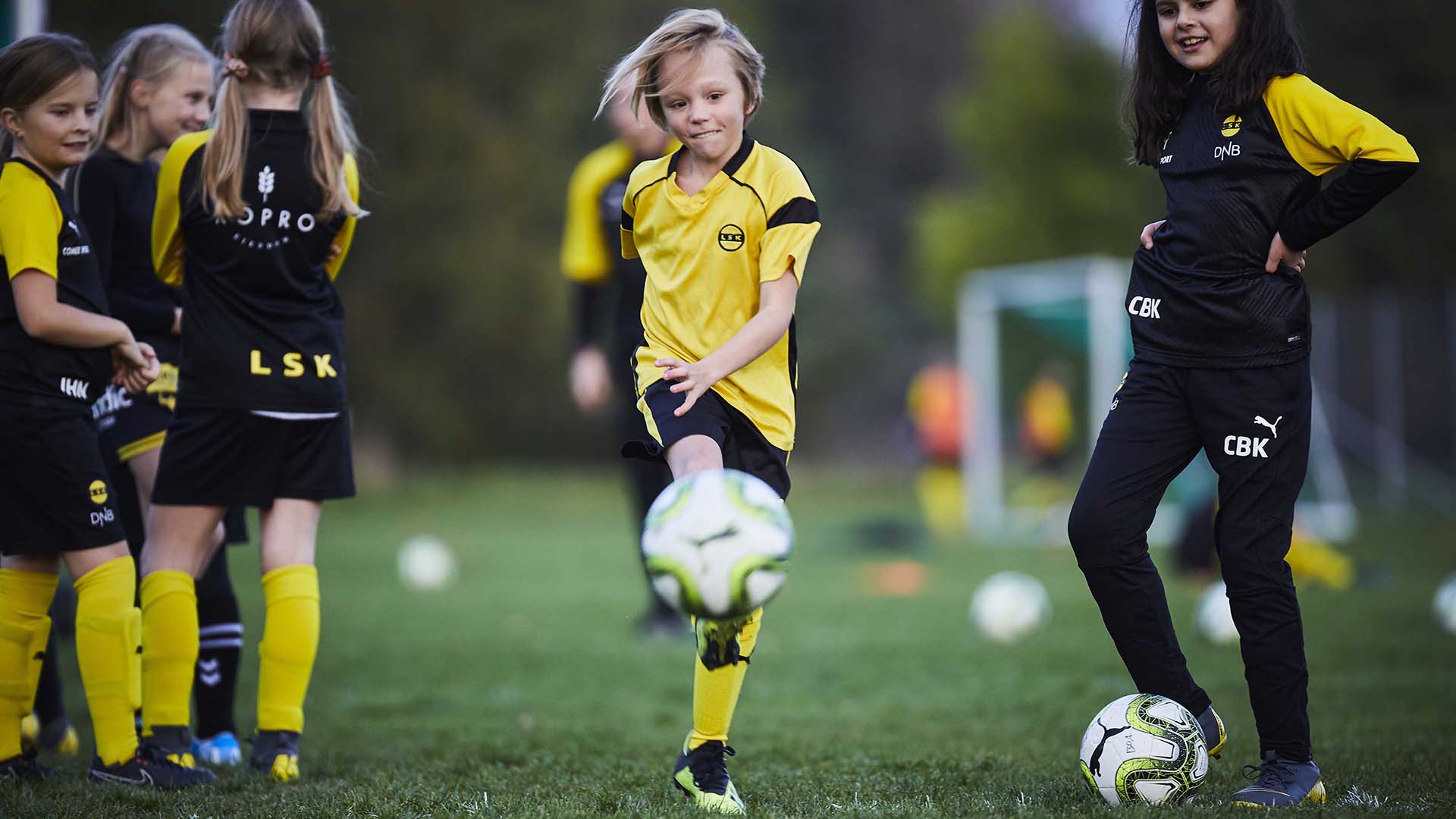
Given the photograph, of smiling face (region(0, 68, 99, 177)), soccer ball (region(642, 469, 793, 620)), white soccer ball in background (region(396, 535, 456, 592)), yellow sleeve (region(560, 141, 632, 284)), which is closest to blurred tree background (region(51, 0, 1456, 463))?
white soccer ball in background (region(396, 535, 456, 592))

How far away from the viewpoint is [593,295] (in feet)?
24.6

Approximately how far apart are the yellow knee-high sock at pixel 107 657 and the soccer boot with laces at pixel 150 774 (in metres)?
0.03

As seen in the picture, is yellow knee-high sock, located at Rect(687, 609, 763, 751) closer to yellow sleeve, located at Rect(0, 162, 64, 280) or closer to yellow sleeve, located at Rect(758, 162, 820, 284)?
yellow sleeve, located at Rect(758, 162, 820, 284)

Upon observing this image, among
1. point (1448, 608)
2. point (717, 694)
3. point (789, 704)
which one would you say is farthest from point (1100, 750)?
point (1448, 608)

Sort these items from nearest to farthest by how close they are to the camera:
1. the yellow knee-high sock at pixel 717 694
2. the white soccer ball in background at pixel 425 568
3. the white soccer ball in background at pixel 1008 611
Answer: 1. the yellow knee-high sock at pixel 717 694
2. the white soccer ball in background at pixel 1008 611
3. the white soccer ball in background at pixel 425 568

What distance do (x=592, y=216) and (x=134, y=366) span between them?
11.7 feet

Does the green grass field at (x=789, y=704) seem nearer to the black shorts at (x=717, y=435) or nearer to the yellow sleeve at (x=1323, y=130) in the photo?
the black shorts at (x=717, y=435)

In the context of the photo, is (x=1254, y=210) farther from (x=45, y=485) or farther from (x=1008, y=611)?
(x=1008, y=611)

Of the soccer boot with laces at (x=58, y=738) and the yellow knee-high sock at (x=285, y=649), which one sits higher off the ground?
the yellow knee-high sock at (x=285, y=649)

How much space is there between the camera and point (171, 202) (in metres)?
4.07

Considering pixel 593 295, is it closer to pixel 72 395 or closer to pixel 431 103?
pixel 72 395

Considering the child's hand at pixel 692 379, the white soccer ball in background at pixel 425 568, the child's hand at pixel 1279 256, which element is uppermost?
the child's hand at pixel 1279 256

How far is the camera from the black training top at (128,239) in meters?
4.37

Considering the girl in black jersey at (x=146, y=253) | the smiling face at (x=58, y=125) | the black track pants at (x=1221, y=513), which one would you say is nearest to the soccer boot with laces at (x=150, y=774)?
the girl in black jersey at (x=146, y=253)
